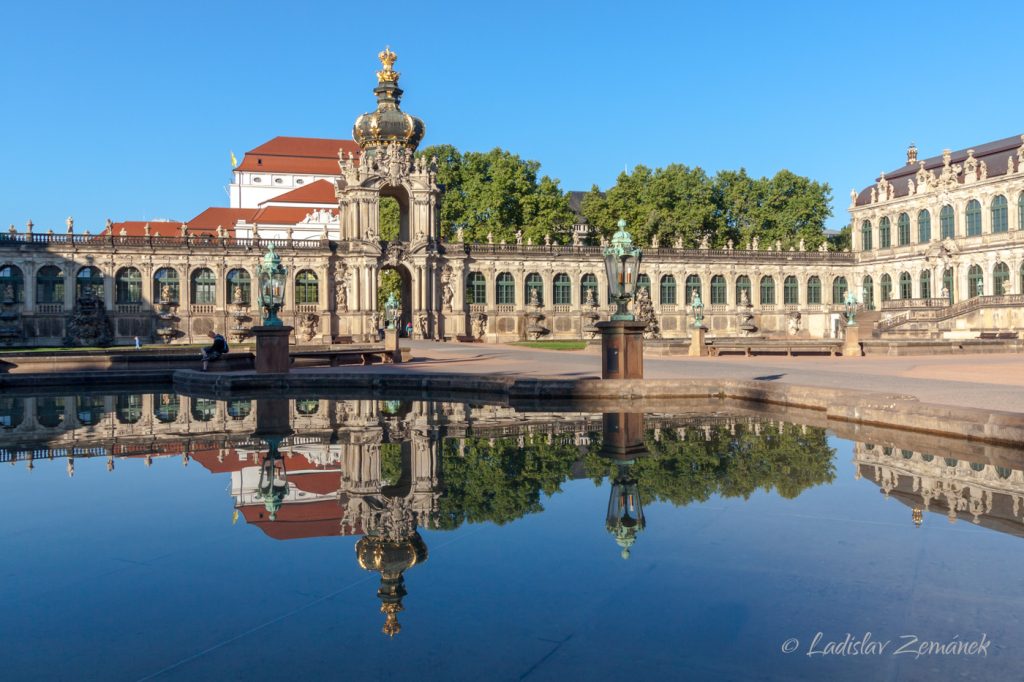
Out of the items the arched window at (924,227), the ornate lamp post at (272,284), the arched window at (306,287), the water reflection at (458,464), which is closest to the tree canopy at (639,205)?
the arched window at (924,227)

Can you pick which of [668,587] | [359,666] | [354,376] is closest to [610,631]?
[668,587]

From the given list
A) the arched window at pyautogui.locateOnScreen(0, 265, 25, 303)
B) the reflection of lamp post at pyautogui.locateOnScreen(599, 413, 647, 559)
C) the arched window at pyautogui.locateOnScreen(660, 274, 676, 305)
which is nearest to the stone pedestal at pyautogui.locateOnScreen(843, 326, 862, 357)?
the reflection of lamp post at pyautogui.locateOnScreen(599, 413, 647, 559)

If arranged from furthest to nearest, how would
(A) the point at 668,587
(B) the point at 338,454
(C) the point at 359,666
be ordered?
1. (B) the point at 338,454
2. (A) the point at 668,587
3. (C) the point at 359,666

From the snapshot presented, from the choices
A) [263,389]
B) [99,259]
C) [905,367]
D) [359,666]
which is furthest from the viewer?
[99,259]

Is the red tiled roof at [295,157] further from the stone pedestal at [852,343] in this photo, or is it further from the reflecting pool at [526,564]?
the reflecting pool at [526,564]

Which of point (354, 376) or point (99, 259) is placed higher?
point (99, 259)

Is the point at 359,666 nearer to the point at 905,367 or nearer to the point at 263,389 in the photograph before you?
the point at 263,389

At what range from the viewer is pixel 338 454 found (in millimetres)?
11219

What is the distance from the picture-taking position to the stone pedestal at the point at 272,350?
2384 cm

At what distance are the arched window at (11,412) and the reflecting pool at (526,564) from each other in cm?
428

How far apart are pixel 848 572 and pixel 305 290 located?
57.4 meters

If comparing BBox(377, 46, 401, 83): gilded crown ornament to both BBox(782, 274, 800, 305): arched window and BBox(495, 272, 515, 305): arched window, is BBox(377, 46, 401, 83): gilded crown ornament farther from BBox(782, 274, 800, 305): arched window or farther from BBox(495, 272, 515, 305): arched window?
BBox(782, 274, 800, 305): arched window

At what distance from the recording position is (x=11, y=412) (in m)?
17.8

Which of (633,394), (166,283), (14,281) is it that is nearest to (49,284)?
(14,281)
